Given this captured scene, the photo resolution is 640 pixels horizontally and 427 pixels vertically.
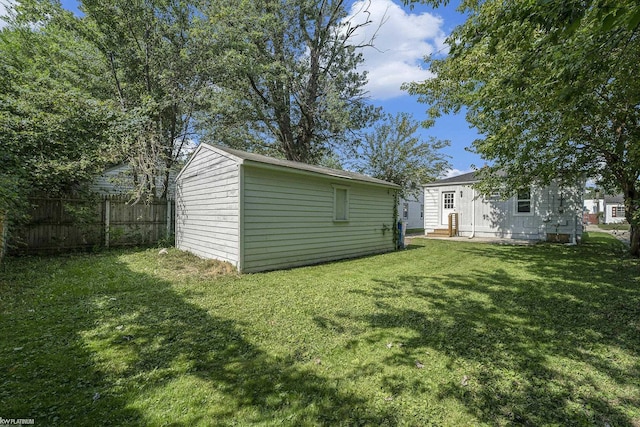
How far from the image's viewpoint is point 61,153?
27.7 feet

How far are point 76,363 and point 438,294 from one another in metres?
5.02

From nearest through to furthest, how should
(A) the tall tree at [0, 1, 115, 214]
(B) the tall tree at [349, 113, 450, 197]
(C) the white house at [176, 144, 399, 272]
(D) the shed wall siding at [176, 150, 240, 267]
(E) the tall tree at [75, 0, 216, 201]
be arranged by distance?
(C) the white house at [176, 144, 399, 272]
(D) the shed wall siding at [176, 150, 240, 267]
(A) the tall tree at [0, 1, 115, 214]
(E) the tall tree at [75, 0, 216, 201]
(B) the tall tree at [349, 113, 450, 197]

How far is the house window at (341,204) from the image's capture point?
8.66 m

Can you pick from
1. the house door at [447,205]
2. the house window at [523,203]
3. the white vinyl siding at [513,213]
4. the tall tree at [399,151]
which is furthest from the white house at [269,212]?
the tall tree at [399,151]

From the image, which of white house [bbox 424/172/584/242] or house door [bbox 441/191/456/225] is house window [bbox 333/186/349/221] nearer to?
white house [bbox 424/172/584/242]

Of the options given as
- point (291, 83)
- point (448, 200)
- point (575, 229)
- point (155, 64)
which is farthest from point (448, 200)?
point (155, 64)

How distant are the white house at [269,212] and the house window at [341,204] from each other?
3 centimetres

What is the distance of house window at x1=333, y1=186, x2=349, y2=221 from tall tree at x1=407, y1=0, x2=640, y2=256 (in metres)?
3.62

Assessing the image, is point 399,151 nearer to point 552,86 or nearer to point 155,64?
point 155,64

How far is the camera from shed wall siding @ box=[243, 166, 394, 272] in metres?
6.57

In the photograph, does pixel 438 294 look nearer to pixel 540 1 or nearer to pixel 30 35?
pixel 540 1

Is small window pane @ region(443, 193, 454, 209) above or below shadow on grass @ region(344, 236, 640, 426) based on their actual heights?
above

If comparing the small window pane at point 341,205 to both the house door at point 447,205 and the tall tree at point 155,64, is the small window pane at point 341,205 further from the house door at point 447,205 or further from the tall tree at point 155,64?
the house door at point 447,205

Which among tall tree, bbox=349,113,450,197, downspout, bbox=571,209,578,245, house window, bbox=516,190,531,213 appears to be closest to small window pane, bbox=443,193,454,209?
house window, bbox=516,190,531,213
